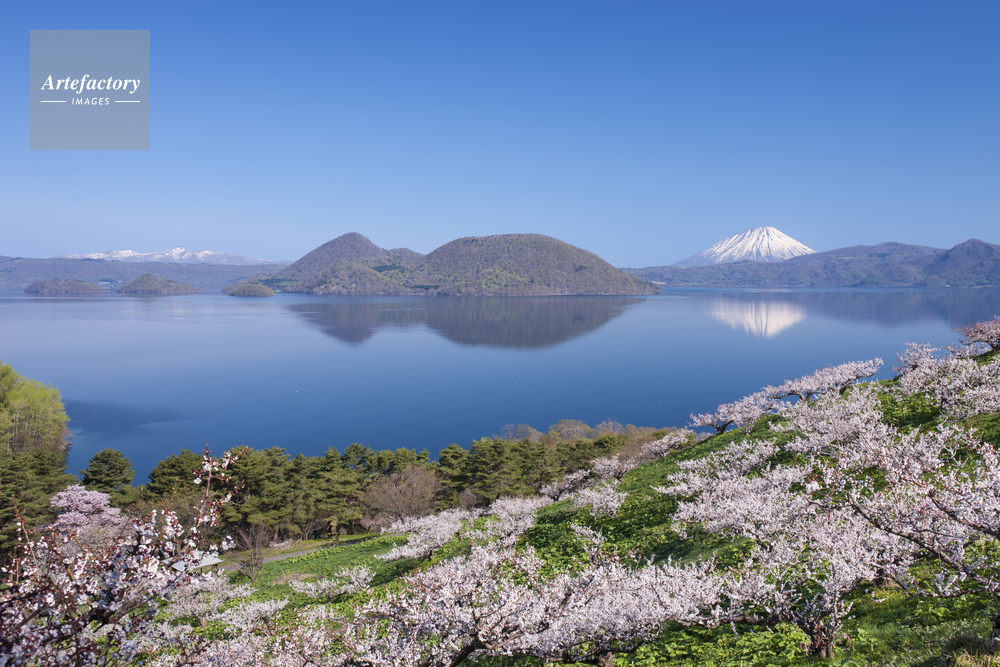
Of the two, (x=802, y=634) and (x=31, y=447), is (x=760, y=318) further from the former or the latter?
(x=31, y=447)

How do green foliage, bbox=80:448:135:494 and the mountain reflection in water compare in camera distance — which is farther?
the mountain reflection in water

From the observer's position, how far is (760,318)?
153 metres

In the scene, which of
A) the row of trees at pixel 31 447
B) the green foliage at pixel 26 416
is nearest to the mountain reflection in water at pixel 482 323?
the green foliage at pixel 26 416

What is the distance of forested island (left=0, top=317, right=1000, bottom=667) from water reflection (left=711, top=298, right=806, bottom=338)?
117 m

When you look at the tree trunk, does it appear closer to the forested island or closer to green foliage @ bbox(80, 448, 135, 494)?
the forested island

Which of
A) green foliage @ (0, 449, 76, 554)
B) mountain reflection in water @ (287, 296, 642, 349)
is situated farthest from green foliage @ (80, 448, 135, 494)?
mountain reflection in water @ (287, 296, 642, 349)

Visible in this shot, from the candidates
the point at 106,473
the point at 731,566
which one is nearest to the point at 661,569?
the point at 731,566

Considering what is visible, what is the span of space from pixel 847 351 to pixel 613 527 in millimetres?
96408

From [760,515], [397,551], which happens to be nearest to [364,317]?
[397,551]

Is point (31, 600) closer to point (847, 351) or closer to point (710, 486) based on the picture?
point (710, 486)

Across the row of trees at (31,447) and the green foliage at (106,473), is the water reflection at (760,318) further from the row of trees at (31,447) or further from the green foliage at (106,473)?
the row of trees at (31,447)

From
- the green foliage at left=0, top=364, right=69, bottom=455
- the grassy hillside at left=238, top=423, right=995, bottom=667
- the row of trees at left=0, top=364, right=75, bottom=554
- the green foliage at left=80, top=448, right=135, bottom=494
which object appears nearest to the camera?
the grassy hillside at left=238, top=423, right=995, bottom=667

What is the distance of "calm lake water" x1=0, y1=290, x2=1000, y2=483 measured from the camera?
58969 millimetres

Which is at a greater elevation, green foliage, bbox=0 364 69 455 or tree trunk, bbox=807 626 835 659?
tree trunk, bbox=807 626 835 659
